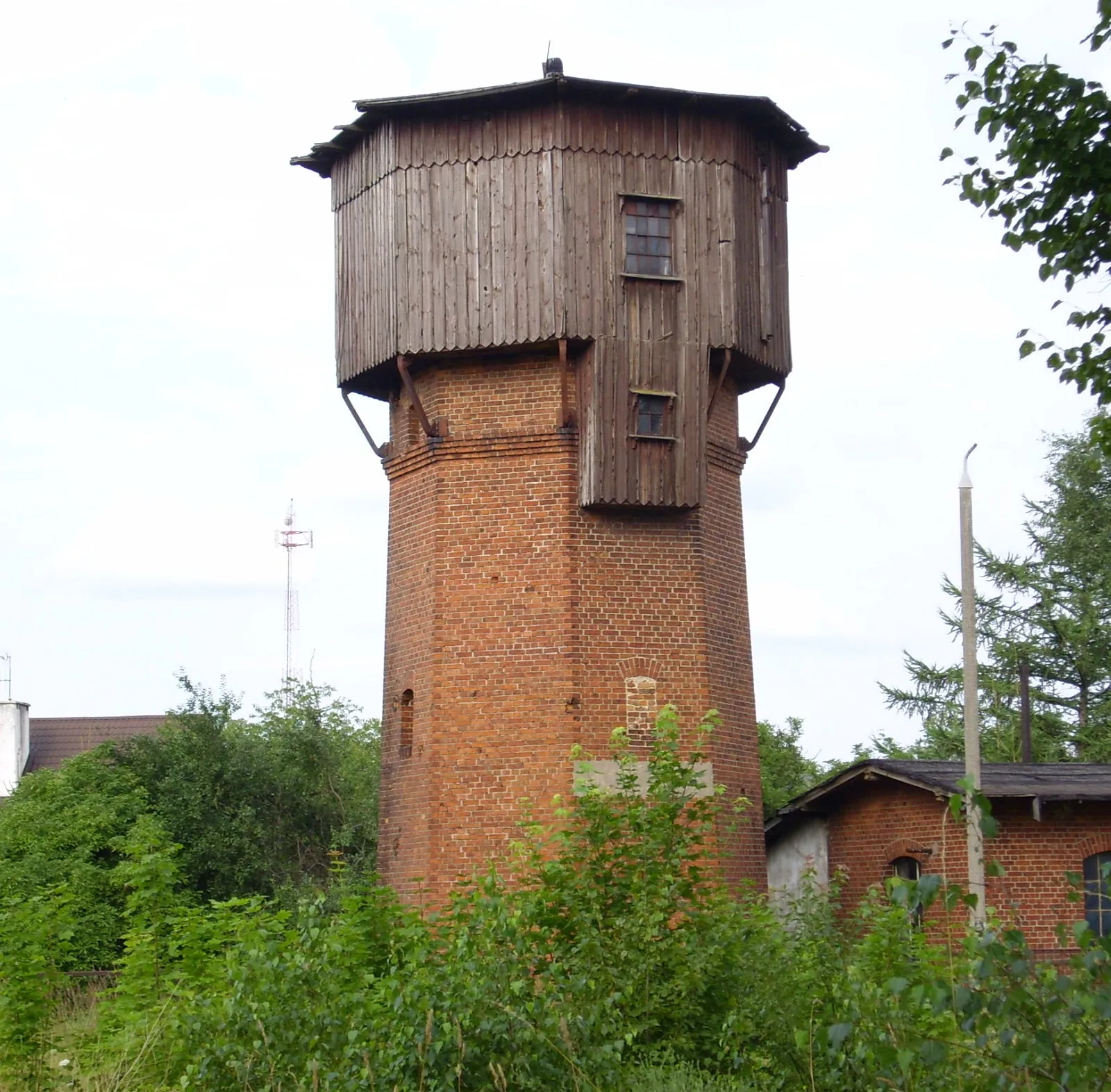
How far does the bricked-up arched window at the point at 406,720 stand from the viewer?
16.3 metres

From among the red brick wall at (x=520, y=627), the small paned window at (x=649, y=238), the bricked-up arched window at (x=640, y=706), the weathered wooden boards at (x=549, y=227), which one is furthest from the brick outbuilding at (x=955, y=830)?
the small paned window at (x=649, y=238)

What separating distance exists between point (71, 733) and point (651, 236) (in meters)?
27.0

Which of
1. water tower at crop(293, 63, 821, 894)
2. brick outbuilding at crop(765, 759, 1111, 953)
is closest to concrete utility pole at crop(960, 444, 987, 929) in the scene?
brick outbuilding at crop(765, 759, 1111, 953)

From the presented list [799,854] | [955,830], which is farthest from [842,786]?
[955,830]

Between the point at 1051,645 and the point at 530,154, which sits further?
the point at 1051,645

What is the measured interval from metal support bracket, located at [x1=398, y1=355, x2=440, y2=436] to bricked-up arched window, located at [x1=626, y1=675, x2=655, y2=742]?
337 cm

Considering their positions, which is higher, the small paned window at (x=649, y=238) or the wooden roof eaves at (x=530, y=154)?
the wooden roof eaves at (x=530, y=154)

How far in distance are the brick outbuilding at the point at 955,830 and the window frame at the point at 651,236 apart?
628 centimetres

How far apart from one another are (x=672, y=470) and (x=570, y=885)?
6409 mm

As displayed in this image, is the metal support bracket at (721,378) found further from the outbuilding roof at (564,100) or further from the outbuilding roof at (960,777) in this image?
the outbuilding roof at (960,777)

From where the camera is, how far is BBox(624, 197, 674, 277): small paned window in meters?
16.2

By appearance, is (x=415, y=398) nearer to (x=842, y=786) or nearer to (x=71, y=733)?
(x=842, y=786)

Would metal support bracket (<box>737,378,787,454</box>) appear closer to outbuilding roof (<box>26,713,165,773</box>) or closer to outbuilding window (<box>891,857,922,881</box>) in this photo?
outbuilding window (<box>891,857,922,881</box>)

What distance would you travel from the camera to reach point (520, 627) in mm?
15438
